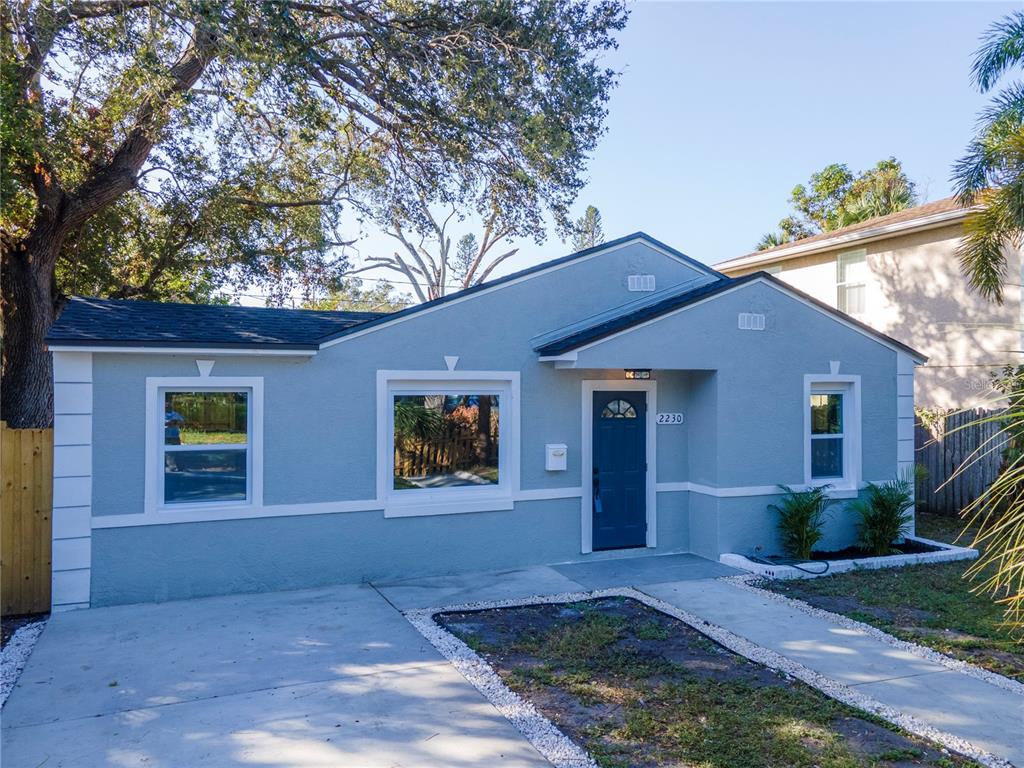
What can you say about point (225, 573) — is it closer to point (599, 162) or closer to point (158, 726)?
point (158, 726)

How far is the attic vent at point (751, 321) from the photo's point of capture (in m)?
9.66

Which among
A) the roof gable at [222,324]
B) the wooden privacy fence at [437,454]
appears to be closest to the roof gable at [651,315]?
the roof gable at [222,324]

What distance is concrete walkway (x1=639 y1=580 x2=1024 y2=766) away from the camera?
487cm

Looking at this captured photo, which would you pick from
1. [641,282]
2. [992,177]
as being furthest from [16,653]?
[992,177]

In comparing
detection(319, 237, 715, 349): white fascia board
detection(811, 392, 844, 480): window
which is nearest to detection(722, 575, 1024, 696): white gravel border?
detection(811, 392, 844, 480): window

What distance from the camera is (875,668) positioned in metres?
5.89

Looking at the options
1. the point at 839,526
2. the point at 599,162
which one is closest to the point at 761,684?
the point at 839,526

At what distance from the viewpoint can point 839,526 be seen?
33.8 ft

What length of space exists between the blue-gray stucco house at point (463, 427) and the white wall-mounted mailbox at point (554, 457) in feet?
0.09

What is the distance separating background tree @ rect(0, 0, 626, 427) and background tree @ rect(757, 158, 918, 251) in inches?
637

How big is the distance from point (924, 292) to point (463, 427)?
1170cm

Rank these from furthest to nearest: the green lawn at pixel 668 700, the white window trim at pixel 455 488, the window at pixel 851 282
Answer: the window at pixel 851 282 → the white window trim at pixel 455 488 → the green lawn at pixel 668 700

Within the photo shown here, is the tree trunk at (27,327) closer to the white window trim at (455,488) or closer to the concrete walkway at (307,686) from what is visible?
the concrete walkway at (307,686)

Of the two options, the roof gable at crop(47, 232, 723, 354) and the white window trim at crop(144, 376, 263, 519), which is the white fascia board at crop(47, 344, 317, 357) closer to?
the roof gable at crop(47, 232, 723, 354)
